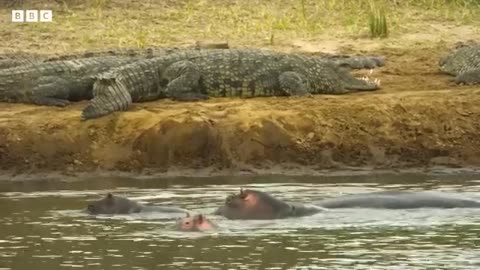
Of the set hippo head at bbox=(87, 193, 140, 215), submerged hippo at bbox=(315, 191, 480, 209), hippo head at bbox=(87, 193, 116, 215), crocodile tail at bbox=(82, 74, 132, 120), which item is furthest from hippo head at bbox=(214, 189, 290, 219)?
crocodile tail at bbox=(82, 74, 132, 120)

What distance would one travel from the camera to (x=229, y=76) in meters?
14.4

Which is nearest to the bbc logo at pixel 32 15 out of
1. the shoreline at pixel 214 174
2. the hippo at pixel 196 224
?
the shoreline at pixel 214 174

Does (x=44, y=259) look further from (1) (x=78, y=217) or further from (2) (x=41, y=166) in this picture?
(2) (x=41, y=166)

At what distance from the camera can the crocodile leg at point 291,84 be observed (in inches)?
567

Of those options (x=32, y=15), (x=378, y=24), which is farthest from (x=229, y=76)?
(x=32, y=15)

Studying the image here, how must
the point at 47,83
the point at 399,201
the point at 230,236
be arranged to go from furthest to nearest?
the point at 47,83 < the point at 399,201 < the point at 230,236

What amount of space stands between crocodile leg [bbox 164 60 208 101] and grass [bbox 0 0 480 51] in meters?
2.56

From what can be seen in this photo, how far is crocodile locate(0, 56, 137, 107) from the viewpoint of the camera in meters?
14.2

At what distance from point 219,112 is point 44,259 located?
4.49 m

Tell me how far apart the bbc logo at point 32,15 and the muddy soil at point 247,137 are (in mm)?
4336

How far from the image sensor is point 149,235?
33.1 feet

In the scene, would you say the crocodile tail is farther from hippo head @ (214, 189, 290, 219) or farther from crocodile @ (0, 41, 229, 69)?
hippo head @ (214, 189, 290, 219)

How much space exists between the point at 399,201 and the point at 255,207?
118cm

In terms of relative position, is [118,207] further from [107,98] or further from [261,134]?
[107,98]
